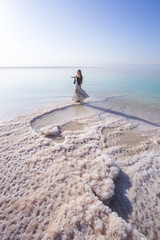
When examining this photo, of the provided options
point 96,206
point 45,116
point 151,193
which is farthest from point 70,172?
point 45,116

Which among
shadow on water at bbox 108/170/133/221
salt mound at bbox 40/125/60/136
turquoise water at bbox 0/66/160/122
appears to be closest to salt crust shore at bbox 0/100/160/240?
shadow on water at bbox 108/170/133/221

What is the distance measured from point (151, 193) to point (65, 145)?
2459mm

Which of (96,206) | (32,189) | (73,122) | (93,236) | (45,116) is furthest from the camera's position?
(45,116)

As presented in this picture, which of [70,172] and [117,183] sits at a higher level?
[70,172]

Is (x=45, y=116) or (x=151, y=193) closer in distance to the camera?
(x=151, y=193)

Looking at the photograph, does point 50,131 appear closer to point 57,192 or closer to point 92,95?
point 57,192

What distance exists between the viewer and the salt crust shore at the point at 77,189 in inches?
73.2

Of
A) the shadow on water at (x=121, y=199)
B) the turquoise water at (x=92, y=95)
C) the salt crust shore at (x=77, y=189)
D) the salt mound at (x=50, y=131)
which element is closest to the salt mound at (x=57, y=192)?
the salt crust shore at (x=77, y=189)

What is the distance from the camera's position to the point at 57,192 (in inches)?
92.9

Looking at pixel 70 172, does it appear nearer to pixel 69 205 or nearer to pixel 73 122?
pixel 69 205

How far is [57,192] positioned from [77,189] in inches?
15.4

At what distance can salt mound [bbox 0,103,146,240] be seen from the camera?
1823 mm

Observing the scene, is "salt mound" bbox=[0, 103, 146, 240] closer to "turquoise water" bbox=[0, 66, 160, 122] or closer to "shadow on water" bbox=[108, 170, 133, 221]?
"shadow on water" bbox=[108, 170, 133, 221]

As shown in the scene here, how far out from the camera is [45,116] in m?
6.80
